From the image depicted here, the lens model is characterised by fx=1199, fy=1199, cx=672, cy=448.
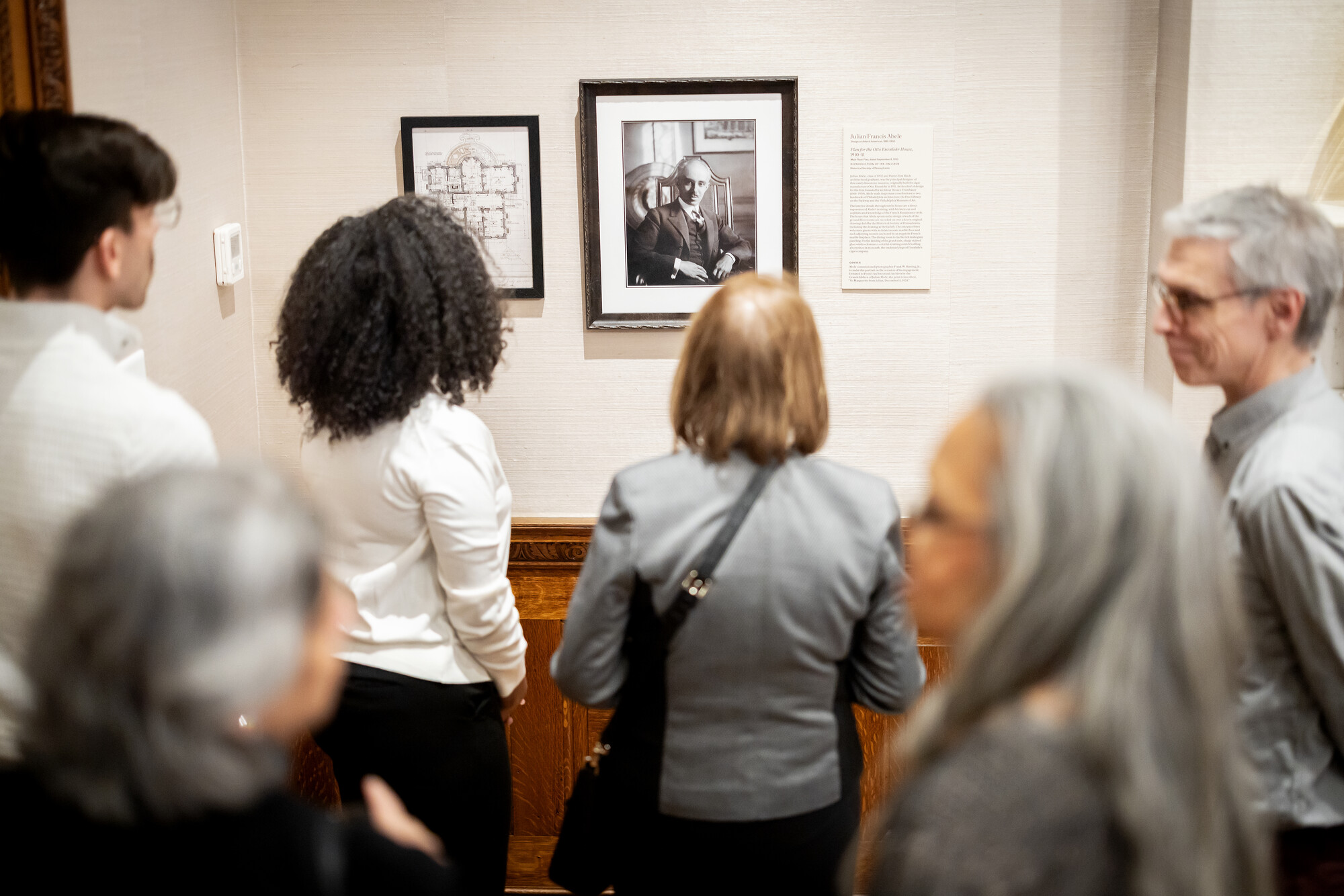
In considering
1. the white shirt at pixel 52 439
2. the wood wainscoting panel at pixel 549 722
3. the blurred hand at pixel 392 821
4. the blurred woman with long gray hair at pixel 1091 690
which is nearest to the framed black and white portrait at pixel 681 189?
the wood wainscoting panel at pixel 549 722

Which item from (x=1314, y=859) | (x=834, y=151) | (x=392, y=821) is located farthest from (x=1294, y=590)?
(x=834, y=151)

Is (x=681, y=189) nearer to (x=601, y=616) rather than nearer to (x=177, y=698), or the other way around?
(x=601, y=616)

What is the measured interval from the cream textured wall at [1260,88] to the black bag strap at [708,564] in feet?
5.24

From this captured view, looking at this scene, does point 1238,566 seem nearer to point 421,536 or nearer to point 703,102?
point 421,536

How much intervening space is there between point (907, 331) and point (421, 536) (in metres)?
1.45

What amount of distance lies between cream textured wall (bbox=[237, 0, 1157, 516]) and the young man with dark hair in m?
1.37

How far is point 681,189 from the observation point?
2.90m

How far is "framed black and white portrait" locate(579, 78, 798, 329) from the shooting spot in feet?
9.37

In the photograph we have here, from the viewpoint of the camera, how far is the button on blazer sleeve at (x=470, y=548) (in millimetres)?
1986

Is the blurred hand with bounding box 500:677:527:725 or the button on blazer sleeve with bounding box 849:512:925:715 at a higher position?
the button on blazer sleeve with bounding box 849:512:925:715

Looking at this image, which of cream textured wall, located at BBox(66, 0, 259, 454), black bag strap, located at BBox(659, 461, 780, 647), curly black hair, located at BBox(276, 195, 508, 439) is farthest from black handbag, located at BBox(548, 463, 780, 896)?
cream textured wall, located at BBox(66, 0, 259, 454)

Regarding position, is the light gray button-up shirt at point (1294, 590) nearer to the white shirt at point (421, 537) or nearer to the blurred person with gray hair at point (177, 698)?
the white shirt at point (421, 537)

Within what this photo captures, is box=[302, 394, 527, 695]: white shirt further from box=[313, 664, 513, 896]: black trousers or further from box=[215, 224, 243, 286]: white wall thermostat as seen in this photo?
box=[215, 224, 243, 286]: white wall thermostat

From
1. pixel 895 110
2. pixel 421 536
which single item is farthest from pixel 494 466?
pixel 895 110
